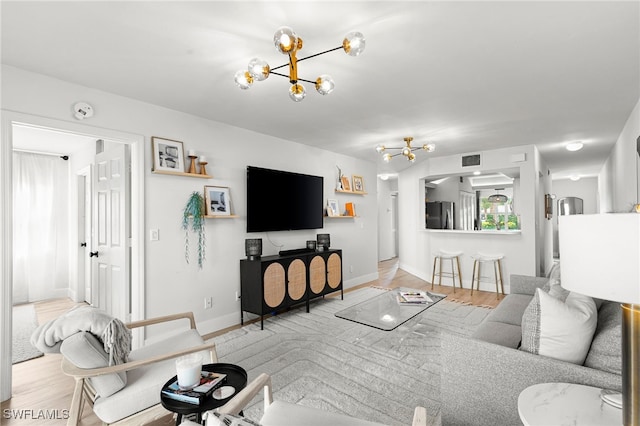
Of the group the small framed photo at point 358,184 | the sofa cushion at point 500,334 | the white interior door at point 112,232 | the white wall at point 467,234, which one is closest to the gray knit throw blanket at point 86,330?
the white interior door at point 112,232

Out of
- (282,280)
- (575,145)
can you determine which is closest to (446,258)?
(575,145)

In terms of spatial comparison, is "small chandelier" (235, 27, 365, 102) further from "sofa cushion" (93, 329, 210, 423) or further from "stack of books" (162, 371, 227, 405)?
"sofa cushion" (93, 329, 210, 423)

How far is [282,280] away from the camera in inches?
154

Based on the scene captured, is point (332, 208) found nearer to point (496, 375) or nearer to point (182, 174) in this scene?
point (182, 174)

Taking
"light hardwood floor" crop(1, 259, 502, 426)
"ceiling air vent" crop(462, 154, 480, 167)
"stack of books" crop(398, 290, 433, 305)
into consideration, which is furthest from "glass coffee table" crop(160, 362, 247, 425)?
"ceiling air vent" crop(462, 154, 480, 167)

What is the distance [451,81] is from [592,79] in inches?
46.7

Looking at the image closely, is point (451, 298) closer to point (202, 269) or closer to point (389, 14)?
point (202, 269)

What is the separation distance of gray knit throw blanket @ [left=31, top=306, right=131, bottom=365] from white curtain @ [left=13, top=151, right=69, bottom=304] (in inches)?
173

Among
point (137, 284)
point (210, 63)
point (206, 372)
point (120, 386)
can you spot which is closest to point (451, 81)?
point (210, 63)

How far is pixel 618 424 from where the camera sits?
3.61 ft

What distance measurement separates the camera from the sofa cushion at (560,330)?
1486mm

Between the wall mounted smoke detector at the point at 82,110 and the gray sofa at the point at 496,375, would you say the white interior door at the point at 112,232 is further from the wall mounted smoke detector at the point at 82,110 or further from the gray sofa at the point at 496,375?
the gray sofa at the point at 496,375

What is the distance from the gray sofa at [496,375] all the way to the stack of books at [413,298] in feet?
5.09

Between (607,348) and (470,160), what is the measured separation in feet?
15.4
